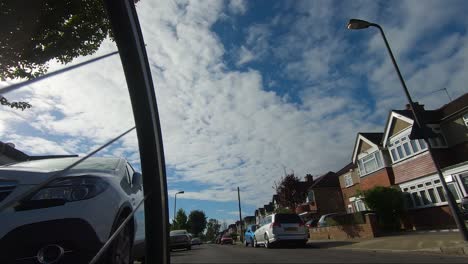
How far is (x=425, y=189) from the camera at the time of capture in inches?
794

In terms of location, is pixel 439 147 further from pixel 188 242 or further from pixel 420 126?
pixel 188 242

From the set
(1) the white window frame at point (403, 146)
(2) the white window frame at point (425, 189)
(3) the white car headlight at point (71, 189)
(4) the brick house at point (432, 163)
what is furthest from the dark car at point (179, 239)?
(3) the white car headlight at point (71, 189)

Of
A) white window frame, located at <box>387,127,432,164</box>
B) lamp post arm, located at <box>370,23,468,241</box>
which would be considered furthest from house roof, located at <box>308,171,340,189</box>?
lamp post arm, located at <box>370,23,468,241</box>

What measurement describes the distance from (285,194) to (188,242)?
74.1ft

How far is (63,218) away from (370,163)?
91.3ft

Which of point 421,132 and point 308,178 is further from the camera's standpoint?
point 308,178

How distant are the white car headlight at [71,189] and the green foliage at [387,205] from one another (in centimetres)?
2100

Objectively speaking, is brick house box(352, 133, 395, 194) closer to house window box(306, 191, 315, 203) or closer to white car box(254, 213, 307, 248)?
white car box(254, 213, 307, 248)

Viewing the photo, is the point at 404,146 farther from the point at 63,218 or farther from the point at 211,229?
the point at 211,229

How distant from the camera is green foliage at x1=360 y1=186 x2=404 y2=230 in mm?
20547

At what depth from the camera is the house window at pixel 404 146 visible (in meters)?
20.7

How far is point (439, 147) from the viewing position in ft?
66.2

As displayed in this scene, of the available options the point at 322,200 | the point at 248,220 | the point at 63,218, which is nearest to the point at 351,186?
the point at 322,200

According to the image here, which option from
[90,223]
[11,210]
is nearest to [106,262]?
[90,223]
